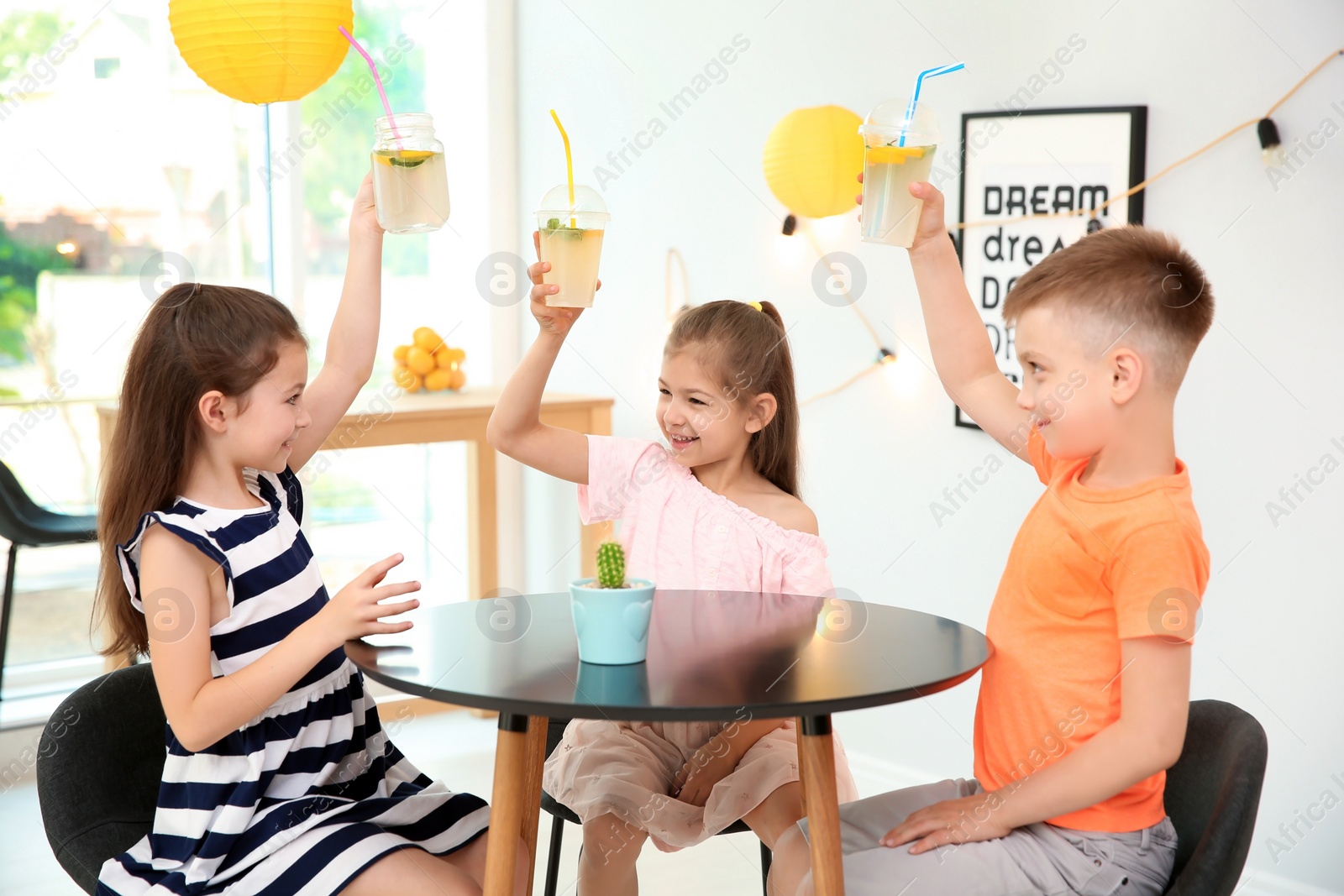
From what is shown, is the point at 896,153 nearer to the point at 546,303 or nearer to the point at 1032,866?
the point at 546,303

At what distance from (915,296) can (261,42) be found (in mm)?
1455

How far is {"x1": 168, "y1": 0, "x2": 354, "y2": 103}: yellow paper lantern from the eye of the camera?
7.03ft

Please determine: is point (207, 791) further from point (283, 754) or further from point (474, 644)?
point (474, 644)

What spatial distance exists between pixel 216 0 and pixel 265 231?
5.59 feet

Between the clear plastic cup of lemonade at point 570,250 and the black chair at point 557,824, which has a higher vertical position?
the clear plastic cup of lemonade at point 570,250

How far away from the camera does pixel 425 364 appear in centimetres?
356

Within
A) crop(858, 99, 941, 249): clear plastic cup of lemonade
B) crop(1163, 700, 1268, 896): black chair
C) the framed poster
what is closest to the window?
the framed poster

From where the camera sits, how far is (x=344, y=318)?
1727 millimetres

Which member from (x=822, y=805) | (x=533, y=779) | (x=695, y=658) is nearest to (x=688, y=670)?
(x=695, y=658)

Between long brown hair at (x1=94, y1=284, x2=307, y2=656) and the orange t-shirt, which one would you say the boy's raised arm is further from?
long brown hair at (x1=94, y1=284, x2=307, y2=656)

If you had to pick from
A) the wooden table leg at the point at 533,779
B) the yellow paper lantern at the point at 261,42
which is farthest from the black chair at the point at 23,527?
the wooden table leg at the point at 533,779

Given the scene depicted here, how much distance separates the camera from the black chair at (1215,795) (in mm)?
1194

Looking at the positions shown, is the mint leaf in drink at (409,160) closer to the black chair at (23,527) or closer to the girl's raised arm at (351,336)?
the girl's raised arm at (351,336)

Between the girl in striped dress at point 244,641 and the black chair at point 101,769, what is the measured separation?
0.12 feet
